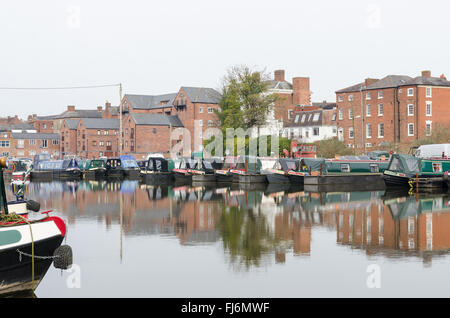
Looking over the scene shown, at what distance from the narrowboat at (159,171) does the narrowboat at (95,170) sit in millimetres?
11318

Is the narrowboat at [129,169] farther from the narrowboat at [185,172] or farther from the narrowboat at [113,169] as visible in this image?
the narrowboat at [185,172]

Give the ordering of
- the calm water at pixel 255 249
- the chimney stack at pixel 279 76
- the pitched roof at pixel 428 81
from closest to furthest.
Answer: the calm water at pixel 255 249 → the pitched roof at pixel 428 81 → the chimney stack at pixel 279 76

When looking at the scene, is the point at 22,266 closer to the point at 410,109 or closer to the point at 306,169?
the point at 306,169

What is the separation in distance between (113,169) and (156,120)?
4211 centimetres

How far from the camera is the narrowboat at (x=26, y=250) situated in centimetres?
1355

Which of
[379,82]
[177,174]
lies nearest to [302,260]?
[177,174]

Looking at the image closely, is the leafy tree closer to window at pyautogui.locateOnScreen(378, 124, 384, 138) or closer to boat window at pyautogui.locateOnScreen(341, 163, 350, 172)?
window at pyautogui.locateOnScreen(378, 124, 384, 138)

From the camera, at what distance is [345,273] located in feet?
53.3

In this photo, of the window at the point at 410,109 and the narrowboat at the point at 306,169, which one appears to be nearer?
the narrowboat at the point at 306,169

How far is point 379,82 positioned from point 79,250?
71.2m

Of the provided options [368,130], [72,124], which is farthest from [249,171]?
[72,124]

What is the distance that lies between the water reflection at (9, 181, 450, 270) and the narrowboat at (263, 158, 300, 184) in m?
6.74

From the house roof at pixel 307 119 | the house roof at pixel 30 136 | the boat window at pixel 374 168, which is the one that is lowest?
the boat window at pixel 374 168

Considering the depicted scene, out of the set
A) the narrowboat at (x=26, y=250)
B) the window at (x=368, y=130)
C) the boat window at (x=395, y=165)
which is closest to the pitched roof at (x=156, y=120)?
the window at (x=368, y=130)
